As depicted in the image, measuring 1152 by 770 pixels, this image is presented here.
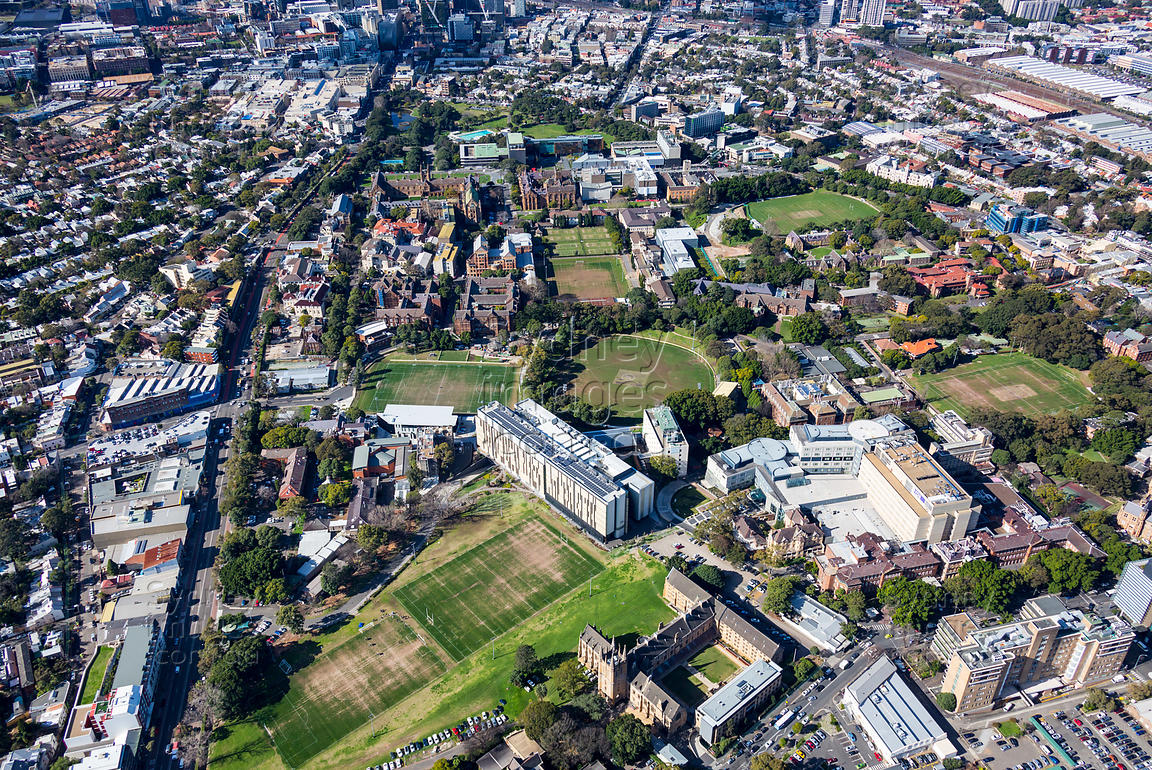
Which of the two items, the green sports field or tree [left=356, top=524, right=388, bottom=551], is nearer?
the green sports field

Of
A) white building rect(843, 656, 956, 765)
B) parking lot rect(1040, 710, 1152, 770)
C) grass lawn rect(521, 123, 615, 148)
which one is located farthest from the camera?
grass lawn rect(521, 123, 615, 148)

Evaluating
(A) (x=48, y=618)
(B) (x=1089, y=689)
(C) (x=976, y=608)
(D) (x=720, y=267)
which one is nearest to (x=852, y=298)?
(D) (x=720, y=267)

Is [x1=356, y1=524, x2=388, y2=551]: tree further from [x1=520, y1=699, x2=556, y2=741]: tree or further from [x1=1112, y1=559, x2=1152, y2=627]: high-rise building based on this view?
[x1=1112, y1=559, x2=1152, y2=627]: high-rise building

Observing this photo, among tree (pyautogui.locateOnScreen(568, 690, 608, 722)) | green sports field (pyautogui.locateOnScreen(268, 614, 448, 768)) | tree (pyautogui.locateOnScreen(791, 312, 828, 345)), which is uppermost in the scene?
tree (pyautogui.locateOnScreen(791, 312, 828, 345))

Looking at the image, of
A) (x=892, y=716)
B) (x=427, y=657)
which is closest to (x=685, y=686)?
(x=892, y=716)

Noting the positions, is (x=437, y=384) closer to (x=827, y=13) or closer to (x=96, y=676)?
(x=96, y=676)

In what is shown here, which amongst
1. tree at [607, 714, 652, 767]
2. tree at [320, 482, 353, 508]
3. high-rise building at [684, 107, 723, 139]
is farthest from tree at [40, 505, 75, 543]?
high-rise building at [684, 107, 723, 139]
